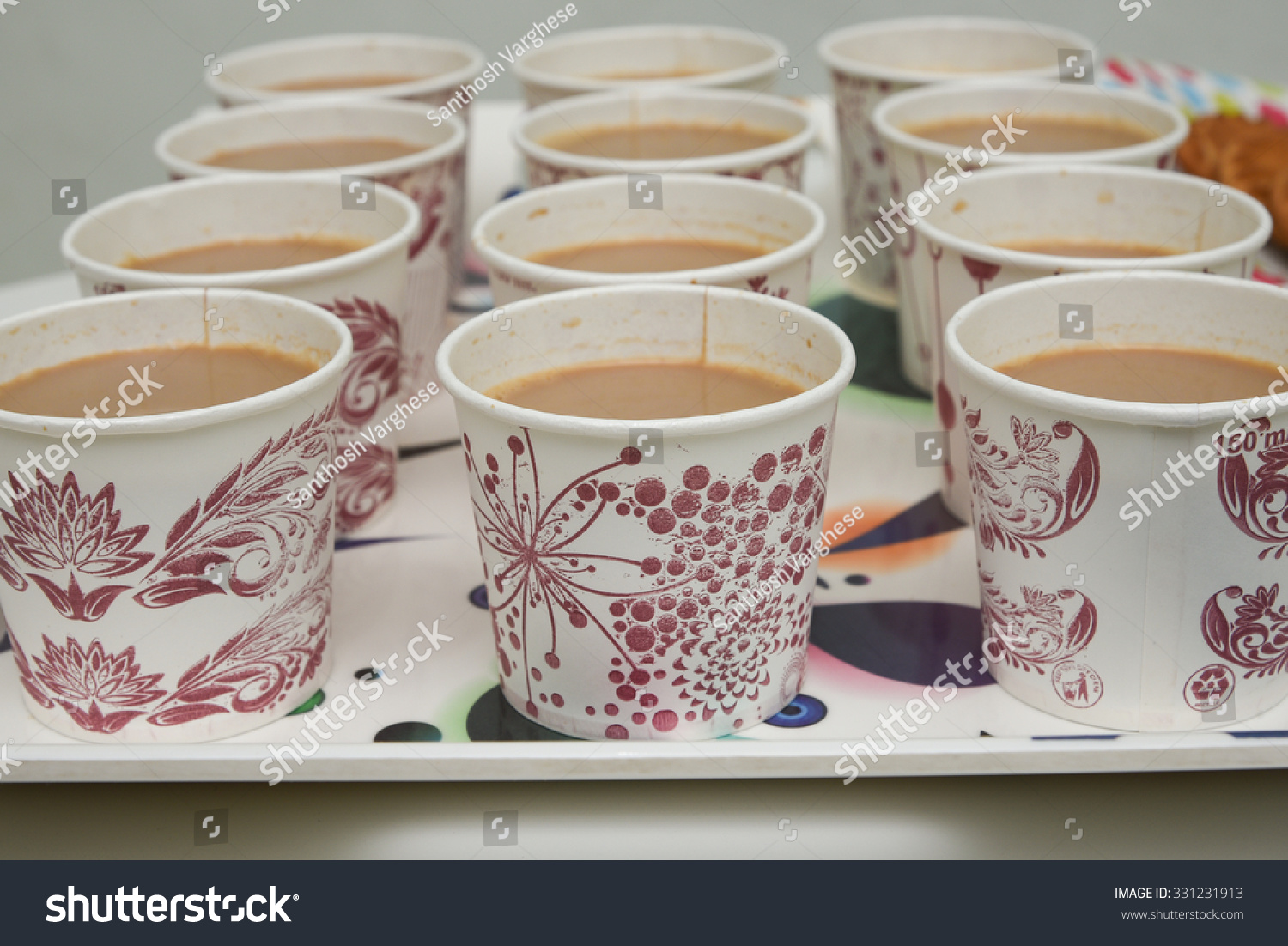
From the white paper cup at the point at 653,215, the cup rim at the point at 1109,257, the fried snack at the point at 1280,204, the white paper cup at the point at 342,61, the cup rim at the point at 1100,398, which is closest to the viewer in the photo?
the cup rim at the point at 1100,398

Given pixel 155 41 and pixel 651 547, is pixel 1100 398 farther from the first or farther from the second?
pixel 155 41

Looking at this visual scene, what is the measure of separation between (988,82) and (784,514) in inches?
26.2

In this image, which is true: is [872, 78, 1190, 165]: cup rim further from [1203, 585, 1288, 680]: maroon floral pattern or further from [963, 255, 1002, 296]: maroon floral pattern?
[1203, 585, 1288, 680]: maroon floral pattern

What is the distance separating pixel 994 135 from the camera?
1188 millimetres

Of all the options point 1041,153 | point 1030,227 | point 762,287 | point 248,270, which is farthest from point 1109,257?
point 248,270

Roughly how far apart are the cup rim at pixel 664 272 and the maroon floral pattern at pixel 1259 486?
302mm

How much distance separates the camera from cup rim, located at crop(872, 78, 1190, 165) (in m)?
1.00

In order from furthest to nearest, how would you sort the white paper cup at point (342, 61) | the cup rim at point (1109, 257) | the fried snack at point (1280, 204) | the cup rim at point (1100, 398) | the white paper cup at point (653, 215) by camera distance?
the white paper cup at point (342, 61)
the fried snack at point (1280, 204)
the white paper cup at point (653, 215)
the cup rim at point (1109, 257)
the cup rim at point (1100, 398)

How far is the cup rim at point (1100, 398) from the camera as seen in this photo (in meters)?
0.63

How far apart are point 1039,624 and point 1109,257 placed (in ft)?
1.17

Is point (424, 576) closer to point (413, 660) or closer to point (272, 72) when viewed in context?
point (413, 660)

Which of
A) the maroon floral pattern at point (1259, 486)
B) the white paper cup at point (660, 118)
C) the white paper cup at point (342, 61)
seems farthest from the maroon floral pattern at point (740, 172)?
the maroon floral pattern at point (1259, 486)

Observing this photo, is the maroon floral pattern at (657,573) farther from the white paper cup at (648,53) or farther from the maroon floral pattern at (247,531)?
the white paper cup at (648,53)

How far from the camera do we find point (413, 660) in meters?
0.79
